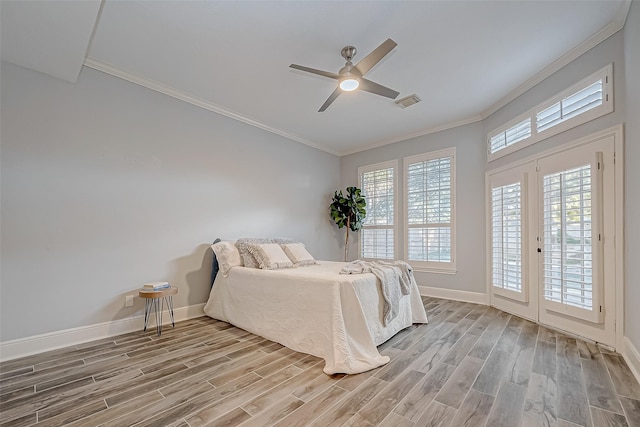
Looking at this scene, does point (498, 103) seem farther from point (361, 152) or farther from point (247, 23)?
point (247, 23)

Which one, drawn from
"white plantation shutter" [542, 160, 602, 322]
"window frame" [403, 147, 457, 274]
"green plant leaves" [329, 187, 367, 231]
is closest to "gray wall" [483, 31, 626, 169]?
"white plantation shutter" [542, 160, 602, 322]

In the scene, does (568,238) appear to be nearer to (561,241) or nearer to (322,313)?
(561,241)

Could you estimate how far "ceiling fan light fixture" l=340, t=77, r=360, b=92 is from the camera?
8.68 ft

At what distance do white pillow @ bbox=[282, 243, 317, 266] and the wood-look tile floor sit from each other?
3.59 feet

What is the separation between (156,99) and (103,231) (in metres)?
1.69

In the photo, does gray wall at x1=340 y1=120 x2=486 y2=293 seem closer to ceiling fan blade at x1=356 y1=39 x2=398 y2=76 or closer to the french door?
the french door

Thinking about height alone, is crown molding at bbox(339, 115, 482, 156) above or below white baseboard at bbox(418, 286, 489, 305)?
above

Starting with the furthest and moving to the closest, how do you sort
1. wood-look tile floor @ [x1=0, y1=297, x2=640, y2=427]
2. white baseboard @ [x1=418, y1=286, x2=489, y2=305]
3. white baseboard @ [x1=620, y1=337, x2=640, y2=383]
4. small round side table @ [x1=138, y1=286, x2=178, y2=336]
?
1. white baseboard @ [x1=418, y1=286, x2=489, y2=305]
2. small round side table @ [x1=138, y1=286, x2=178, y2=336]
3. white baseboard @ [x1=620, y1=337, x2=640, y2=383]
4. wood-look tile floor @ [x1=0, y1=297, x2=640, y2=427]

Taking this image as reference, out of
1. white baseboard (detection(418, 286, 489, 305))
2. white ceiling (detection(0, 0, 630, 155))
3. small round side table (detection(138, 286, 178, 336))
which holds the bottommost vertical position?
white baseboard (detection(418, 286, 489, 305))


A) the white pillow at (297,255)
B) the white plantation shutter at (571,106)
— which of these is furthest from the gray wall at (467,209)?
the white pillow at (297,255)

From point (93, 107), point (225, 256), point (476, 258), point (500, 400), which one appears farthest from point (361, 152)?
point (500, 400)

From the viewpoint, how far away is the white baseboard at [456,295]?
14.2 feet

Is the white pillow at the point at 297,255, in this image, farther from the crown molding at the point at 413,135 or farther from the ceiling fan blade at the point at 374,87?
the crown molding at the point at 413,135

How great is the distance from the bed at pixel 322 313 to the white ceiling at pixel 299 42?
2.25m
